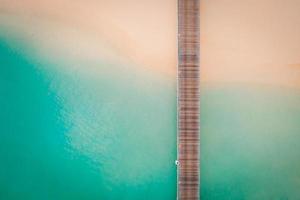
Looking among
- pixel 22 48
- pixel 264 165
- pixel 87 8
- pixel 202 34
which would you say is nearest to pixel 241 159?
pixel 264 165

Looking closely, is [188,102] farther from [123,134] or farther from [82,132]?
[82,132]

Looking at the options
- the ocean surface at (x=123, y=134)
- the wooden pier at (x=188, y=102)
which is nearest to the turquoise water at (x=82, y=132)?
the ocean surface at (x=123, y=134)

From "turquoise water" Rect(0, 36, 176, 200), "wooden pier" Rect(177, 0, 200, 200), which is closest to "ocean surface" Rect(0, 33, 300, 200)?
"turquoise water" Rect(0, 36, 176, 200)

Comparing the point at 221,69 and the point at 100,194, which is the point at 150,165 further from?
the point at 221,69

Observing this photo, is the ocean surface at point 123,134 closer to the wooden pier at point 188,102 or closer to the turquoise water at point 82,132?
the turquoise water at point 82,132

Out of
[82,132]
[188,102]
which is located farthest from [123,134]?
[188,102]

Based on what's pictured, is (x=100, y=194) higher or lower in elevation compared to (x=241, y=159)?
lower
